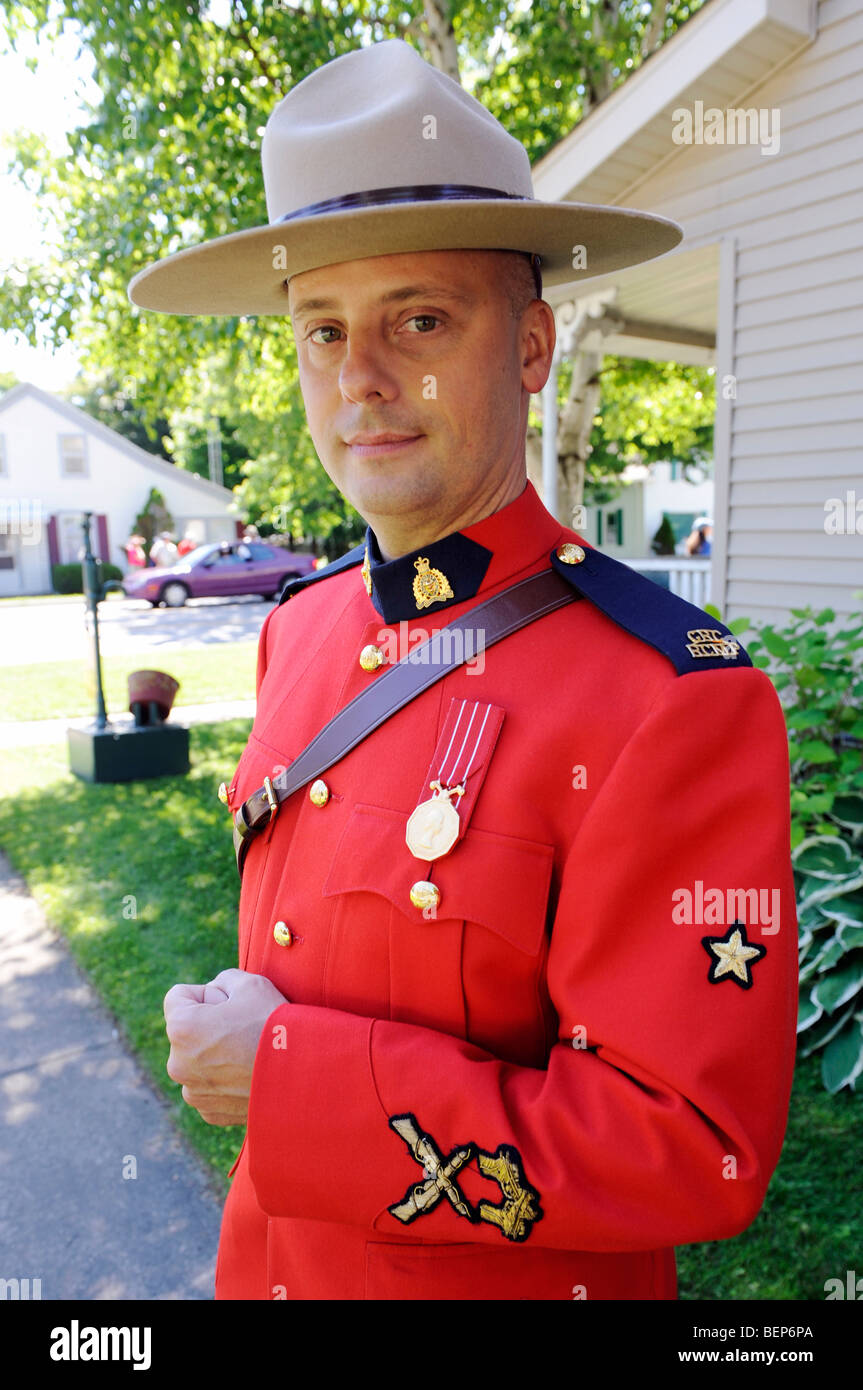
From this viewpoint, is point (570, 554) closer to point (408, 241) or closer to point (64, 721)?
point (408, 241)

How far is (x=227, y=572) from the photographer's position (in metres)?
23.8

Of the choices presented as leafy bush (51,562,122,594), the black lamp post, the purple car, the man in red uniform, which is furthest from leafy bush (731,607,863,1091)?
leafy bush (51,562,122,594)

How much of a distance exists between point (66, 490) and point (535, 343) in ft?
117

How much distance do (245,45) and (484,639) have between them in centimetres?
817

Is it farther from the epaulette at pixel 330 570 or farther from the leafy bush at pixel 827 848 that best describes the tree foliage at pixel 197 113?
the epaulette at pixel 330 570

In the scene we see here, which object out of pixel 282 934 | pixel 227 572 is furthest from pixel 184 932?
pixel 227 572

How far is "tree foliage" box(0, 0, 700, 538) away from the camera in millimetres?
7234

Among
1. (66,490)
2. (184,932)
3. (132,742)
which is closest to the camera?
(184,932)

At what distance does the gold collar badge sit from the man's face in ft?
0.30

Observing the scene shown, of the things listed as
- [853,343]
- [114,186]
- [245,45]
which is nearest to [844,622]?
[853,343]

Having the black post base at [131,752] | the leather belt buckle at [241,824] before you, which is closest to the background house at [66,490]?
the black post base at [131,752]

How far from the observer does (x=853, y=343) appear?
477cm
